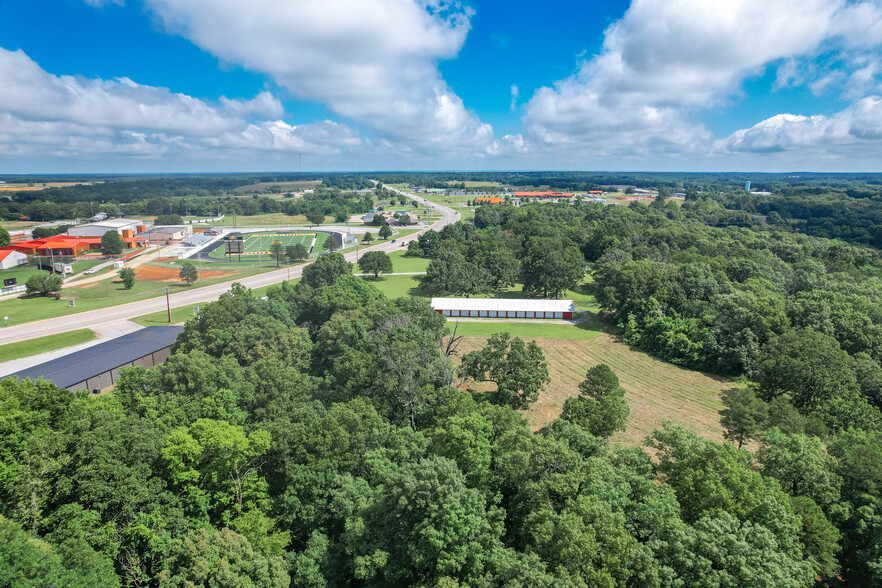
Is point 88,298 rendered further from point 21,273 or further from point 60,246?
point 60,246

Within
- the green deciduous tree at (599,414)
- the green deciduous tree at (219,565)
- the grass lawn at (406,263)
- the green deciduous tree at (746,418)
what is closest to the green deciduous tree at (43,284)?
the grass lawn at (406,263)

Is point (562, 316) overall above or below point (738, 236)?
below

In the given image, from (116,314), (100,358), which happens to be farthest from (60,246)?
(100,358)

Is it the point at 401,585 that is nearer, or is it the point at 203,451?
the point at 401,585

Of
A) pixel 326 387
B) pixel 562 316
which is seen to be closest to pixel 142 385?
pixel 326 387

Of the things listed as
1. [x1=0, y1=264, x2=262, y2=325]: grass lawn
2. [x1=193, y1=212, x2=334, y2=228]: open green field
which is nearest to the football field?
[x1=193, y1=212, x2=334, y2=228]: open green field

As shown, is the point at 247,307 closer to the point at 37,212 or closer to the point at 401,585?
the point at 401,585

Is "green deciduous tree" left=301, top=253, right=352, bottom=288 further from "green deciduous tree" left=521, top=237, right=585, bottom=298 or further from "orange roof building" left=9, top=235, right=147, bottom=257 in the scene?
"orange roof building" left=9, top=235, right=147, bottom=257
